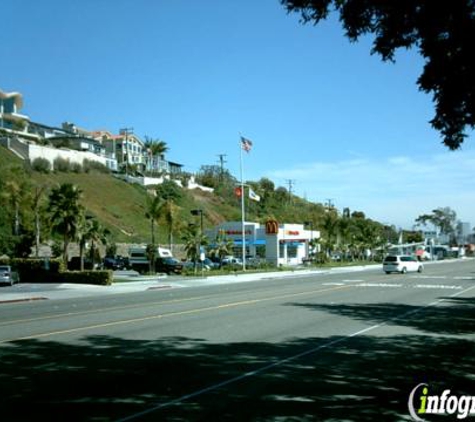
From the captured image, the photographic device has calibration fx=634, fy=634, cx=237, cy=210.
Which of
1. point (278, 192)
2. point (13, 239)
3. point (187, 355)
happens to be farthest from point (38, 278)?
point (278, 192)

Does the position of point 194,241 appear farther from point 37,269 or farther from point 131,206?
point 131,206

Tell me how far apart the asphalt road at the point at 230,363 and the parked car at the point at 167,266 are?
33.3 metres

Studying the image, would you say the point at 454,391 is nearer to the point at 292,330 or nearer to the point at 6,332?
the point at 292,330

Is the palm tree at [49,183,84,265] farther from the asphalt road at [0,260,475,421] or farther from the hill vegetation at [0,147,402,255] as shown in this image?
the asphalt road at [0,260,475,421]

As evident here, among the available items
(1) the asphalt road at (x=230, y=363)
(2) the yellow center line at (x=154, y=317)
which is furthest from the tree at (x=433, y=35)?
(2) the yellow center line at (x=154, y=317)

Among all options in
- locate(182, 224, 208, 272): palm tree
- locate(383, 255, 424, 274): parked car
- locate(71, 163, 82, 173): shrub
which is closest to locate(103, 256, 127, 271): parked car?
locate(182, 224, 208, 272): palm tree

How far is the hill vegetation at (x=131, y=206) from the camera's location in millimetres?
59781

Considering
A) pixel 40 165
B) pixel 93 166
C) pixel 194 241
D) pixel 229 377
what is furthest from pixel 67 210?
pixel 93 166

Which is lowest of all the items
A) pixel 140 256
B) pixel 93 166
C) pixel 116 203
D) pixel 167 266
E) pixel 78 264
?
pixel 167 266

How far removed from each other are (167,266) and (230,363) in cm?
4359

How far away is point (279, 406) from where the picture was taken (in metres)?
8.11

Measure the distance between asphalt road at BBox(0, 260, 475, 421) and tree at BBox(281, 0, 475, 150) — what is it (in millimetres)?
3945

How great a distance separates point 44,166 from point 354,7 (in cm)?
8915

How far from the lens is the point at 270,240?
7362cm
